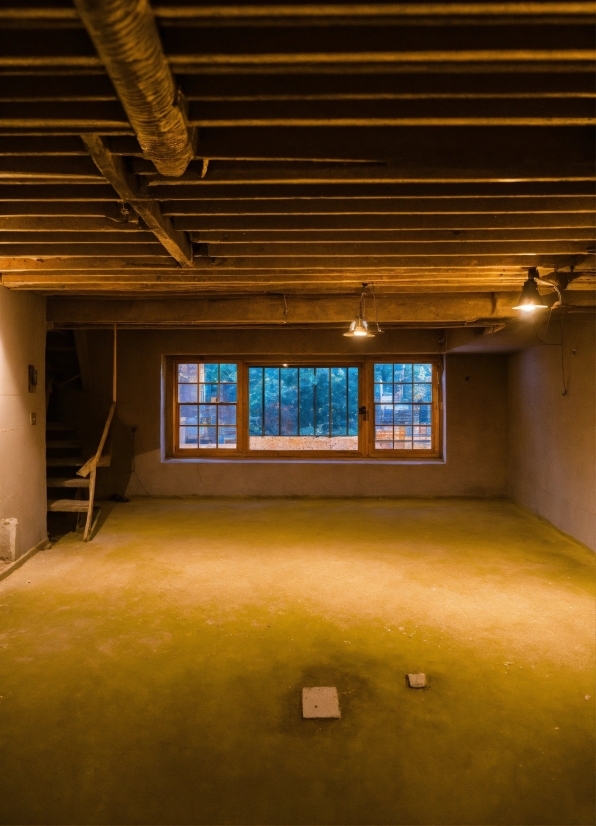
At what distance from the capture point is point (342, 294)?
4.84 m

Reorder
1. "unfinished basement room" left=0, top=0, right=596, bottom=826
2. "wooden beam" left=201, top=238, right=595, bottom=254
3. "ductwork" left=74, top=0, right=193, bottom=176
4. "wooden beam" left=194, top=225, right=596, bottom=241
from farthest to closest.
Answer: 1. "wooden beam" left=201, top=238, right=595, bottom=254
2. "wooden beam" left=194, top=225, right=596, bottom=241
3. "unfinished basement room" left=0, top=0, right=596, bottom=826
4. "ductwork" left=74, top=0, right=193, bottom=176

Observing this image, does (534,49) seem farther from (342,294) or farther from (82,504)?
(82,504)

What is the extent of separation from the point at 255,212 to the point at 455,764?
2.54 m

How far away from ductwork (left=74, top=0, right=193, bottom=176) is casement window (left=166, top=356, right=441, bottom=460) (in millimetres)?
5688

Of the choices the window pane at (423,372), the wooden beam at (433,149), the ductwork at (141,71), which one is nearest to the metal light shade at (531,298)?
the wooden beam at (433,149)

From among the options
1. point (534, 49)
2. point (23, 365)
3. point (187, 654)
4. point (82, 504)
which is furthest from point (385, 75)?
point (82, 504)

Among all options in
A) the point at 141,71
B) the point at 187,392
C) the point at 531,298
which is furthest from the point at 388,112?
the point at 187,392

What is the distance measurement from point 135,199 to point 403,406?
5.69 m

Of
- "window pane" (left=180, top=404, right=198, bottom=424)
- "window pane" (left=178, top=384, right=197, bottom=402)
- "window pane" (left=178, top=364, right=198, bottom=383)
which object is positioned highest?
"window pane" (left=178, top=364, right=198, bottom=383)

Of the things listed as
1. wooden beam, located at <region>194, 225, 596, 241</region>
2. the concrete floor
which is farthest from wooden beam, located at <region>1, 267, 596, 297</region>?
the concrete floor

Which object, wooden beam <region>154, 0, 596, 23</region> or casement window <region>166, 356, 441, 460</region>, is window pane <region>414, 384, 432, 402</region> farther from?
wooden beam <region>154, 0, 596, 23</region>

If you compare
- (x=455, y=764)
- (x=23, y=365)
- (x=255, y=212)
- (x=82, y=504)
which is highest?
(x=255, y=212)

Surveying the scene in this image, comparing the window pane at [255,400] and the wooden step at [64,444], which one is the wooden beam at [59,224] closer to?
the wooden step at [64,444]

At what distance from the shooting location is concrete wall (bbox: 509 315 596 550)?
4.97 meters
